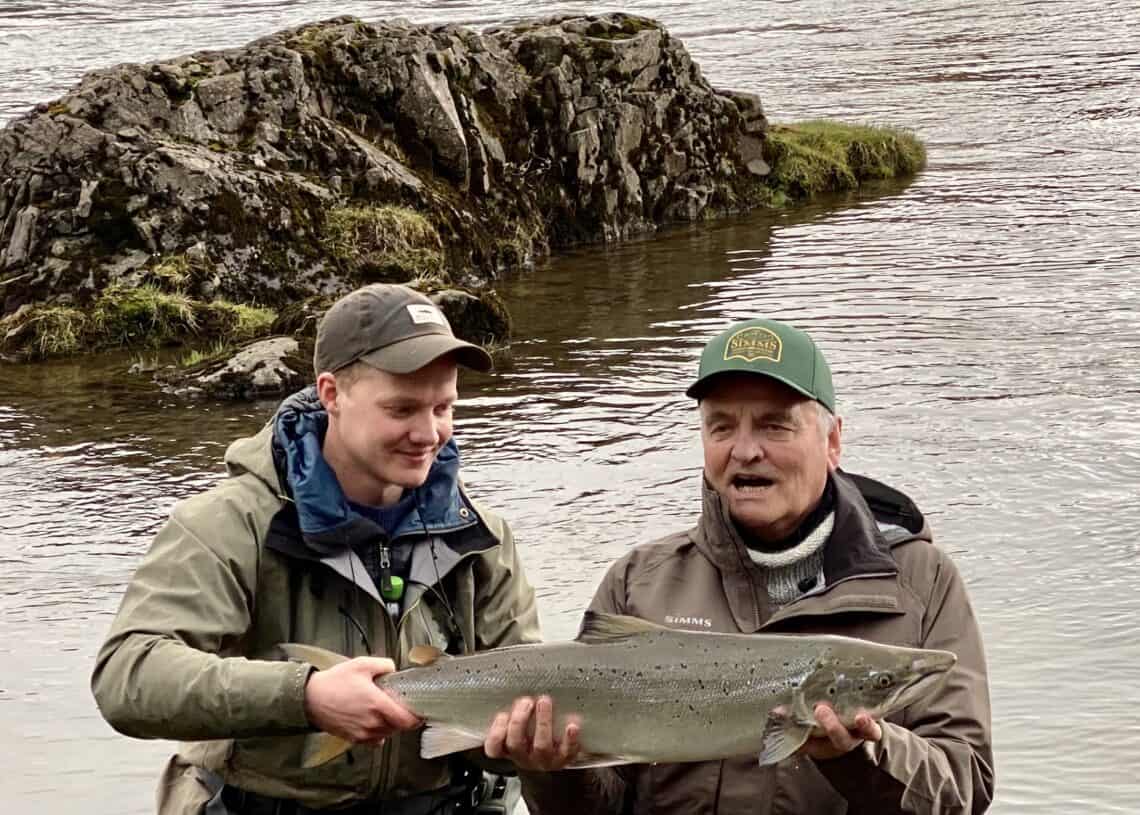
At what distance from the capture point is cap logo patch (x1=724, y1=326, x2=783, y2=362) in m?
4.77

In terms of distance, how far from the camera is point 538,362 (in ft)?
57.8

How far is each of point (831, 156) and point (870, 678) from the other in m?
26.1

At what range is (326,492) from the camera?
500cm

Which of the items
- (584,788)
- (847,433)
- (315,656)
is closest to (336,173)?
(847,433)

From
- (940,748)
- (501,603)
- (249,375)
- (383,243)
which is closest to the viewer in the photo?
(940,748)

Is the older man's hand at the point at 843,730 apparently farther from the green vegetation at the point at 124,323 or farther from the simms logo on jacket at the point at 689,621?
the green vegetation at the point at 124,323

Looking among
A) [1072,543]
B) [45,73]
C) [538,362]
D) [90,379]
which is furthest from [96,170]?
[45,73]

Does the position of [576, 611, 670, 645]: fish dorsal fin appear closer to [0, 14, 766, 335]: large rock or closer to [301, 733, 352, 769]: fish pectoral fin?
[301, 733, 352, 769]: fish pectoral fin

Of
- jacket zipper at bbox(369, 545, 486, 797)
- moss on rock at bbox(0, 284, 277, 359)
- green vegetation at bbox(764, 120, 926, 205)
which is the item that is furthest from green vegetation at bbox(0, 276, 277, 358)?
jacket zipper at bbox(369, 545, 486, 797)

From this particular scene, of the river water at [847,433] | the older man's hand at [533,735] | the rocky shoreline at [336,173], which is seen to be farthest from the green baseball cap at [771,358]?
the rocky shoreline at [336,173]

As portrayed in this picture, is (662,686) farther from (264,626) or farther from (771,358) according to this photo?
(264,626)

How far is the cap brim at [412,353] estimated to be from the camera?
16.5ft

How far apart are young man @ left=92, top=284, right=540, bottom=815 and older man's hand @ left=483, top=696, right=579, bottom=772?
267 millimetres

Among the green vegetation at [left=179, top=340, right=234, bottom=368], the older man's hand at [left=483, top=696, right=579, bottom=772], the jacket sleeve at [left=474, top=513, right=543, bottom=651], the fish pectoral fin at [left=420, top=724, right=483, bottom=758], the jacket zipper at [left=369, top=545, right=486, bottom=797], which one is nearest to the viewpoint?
the older man's hand at [left=483, top=696, right=579, bottom=772]
